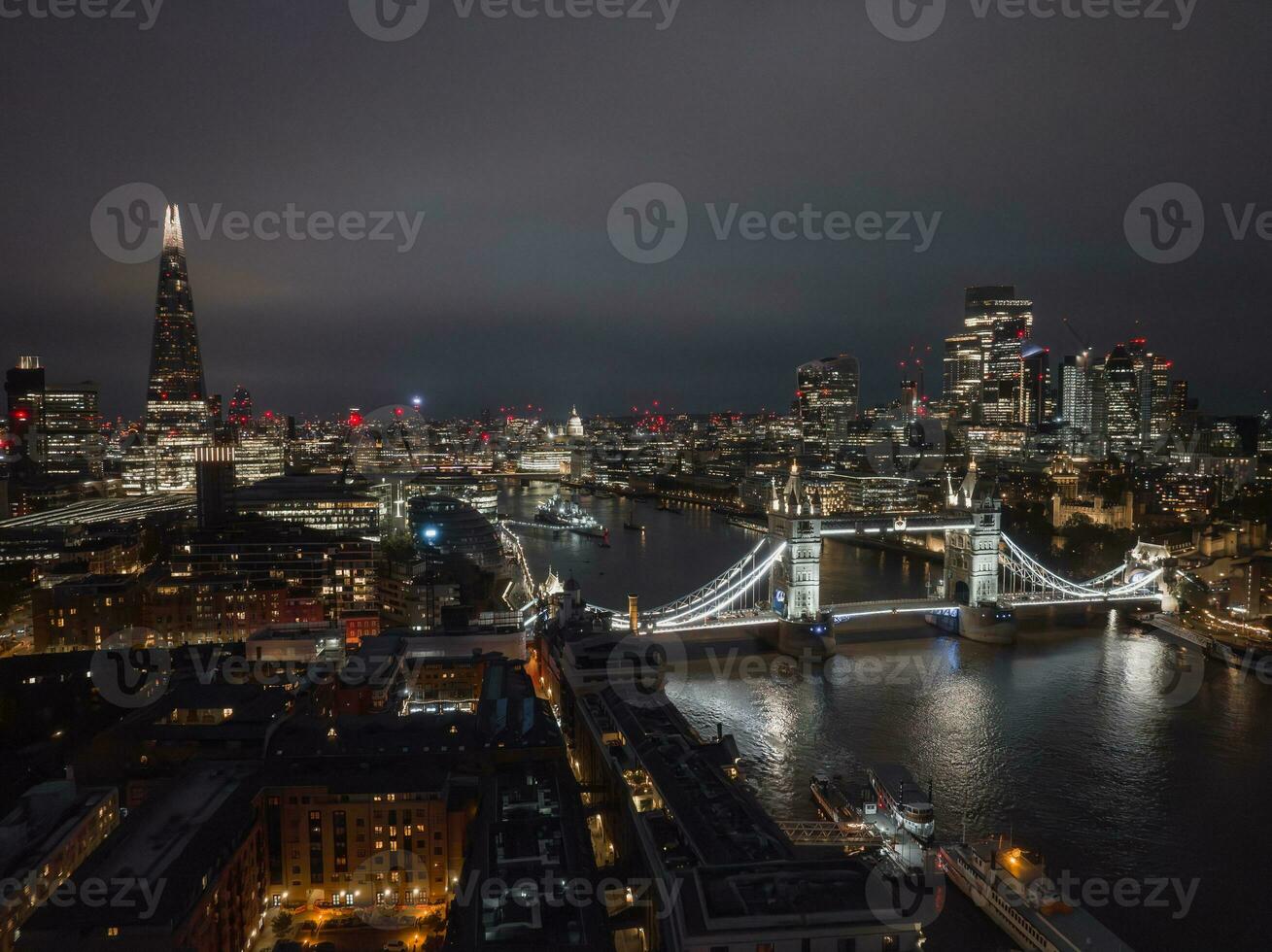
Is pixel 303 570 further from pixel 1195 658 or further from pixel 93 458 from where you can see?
pixel 93 458

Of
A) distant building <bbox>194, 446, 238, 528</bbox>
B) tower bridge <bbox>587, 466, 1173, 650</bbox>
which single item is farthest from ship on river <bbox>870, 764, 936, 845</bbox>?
distant building <bbox>194, 446, 238, 528</bbox>

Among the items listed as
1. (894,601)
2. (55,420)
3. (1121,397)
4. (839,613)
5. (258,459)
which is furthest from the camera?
(1121,397)

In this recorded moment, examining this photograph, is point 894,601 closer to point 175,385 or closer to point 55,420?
point 175,385

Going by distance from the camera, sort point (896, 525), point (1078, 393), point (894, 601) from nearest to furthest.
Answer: point (894, 601) → point (896, 525) → point (1078, 393)

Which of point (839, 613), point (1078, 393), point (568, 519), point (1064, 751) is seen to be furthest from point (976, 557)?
point (1078, 393)

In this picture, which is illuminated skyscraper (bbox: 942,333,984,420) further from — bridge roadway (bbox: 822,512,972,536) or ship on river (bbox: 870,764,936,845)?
ship on river (bbox: 870,764,936,845)

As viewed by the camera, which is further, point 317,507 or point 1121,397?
point 1121,397
